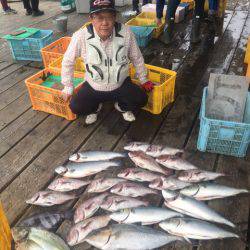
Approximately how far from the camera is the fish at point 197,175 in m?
2.82

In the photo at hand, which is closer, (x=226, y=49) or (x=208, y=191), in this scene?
(x=208, y=191)

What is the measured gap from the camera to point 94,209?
8.41ft

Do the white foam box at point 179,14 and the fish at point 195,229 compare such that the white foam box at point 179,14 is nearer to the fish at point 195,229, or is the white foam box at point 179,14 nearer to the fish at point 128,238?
the fish at point 195,229

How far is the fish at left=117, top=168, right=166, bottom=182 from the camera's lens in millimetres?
2857

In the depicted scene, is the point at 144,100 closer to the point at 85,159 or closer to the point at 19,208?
the point at 85,159

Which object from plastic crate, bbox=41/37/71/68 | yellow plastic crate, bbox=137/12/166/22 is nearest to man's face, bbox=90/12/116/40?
plastic crate, bbox=41/37/71/68

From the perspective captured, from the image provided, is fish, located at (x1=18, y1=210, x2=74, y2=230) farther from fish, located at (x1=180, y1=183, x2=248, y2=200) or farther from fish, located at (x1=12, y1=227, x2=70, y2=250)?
fish, located at (x1=180, y1=183, x2=248, y2=200)

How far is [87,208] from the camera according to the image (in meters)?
2.56

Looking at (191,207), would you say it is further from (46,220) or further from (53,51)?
(53,51)

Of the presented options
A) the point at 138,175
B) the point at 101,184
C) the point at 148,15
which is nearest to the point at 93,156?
the point at 101,184

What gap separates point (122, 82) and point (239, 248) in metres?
2.22

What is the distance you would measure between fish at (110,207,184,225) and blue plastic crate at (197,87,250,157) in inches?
37.5

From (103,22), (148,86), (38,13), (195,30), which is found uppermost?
(103,22)

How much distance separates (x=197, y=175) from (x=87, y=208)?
1078 mm
